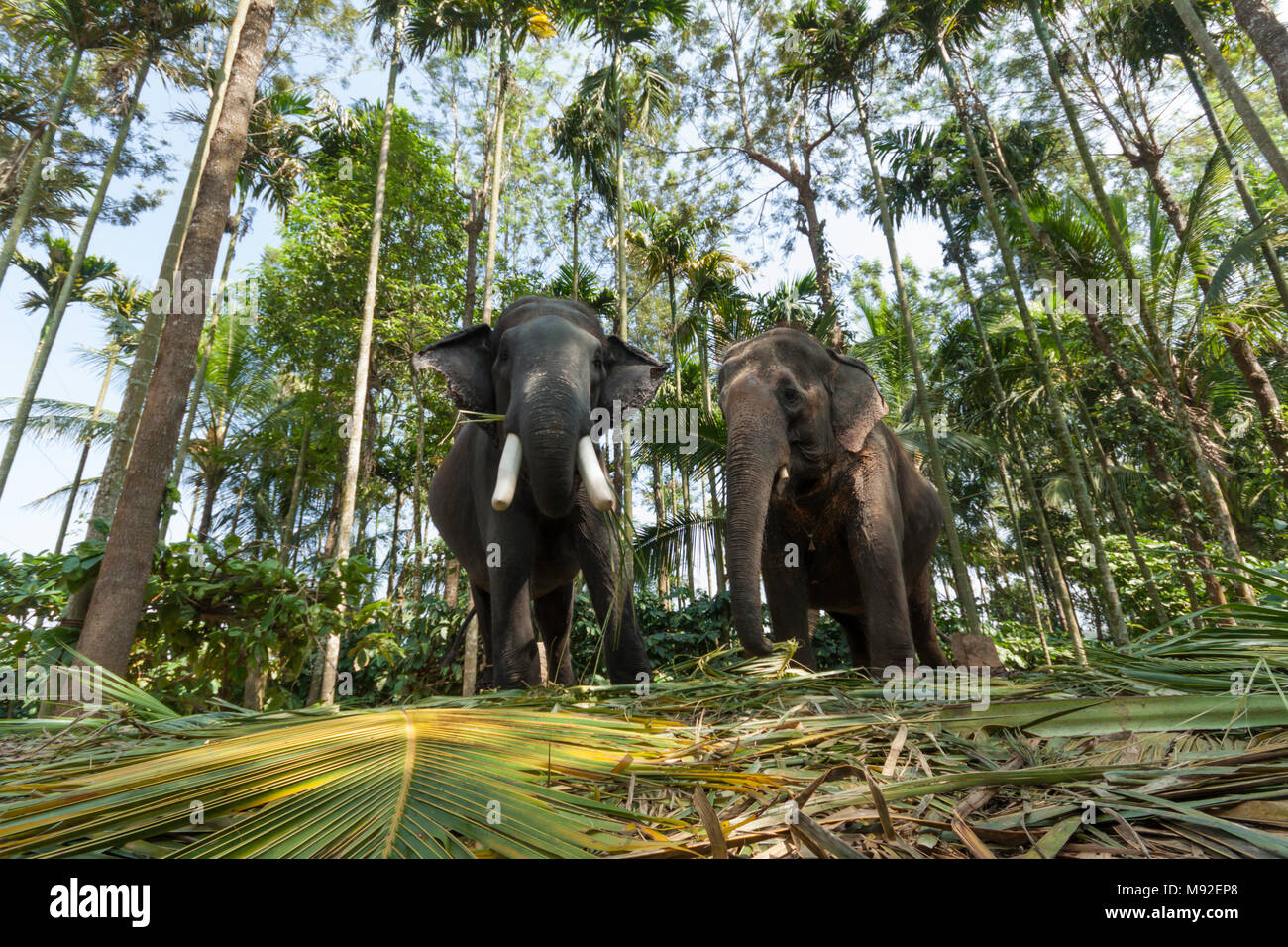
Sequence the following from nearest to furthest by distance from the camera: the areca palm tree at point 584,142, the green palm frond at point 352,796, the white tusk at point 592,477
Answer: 1. the green palm frond at point 352,796
2. the white tusk at point 592,477
3. the areca palm tree at point 584,142

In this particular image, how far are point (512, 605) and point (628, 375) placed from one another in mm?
1836

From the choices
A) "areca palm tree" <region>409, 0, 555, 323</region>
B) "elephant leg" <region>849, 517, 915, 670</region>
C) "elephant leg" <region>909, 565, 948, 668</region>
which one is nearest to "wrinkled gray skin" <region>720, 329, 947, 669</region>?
"elephant leg" <region>849, 517, 915, 670</region>

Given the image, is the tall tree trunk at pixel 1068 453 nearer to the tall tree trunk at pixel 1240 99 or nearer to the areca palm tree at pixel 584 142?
the tall tree trunk at pixel 1240 99

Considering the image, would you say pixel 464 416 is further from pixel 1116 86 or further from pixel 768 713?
pixel 1116 86

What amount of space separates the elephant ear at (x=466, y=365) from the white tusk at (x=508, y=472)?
0.78 meters

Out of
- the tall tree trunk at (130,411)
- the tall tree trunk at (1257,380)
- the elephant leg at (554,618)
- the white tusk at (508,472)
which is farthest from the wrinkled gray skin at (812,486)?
the tall tree trunk at (1257,380)

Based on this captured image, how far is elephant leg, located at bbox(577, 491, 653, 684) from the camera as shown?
4039mm

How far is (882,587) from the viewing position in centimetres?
448

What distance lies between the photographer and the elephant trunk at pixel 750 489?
3.57 metres

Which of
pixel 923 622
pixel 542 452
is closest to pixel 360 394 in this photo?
pixel 542 452

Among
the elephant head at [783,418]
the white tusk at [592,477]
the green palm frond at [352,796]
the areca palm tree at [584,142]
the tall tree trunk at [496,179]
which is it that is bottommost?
the green palm frond at [352,796]

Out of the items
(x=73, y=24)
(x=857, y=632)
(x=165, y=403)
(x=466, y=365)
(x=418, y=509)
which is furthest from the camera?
(x=418, y=509)

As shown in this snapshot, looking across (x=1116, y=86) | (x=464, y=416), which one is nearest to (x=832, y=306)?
(x=1116, y=86)

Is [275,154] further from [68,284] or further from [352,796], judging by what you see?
[352,796]
